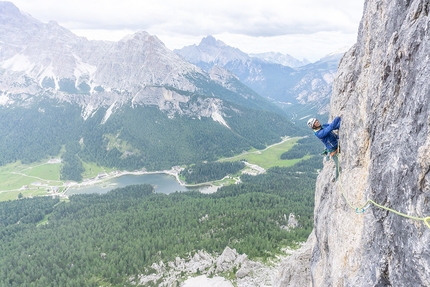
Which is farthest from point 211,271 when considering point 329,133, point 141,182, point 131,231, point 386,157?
point 141,182

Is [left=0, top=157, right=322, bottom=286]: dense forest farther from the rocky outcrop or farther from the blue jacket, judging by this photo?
the blue jacket

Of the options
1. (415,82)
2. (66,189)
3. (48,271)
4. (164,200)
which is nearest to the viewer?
(415,82)

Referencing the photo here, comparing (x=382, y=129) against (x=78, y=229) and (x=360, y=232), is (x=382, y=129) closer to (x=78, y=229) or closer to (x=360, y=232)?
(x=360, y=232)

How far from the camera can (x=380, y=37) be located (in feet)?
58.3

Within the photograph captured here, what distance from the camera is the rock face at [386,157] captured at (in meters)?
12.1

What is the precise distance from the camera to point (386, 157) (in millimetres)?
14672

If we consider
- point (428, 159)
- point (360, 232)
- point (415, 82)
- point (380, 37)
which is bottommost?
point (360, 232)

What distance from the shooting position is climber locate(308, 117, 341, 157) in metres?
20.6

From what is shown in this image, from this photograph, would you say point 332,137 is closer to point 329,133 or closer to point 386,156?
point 329,133

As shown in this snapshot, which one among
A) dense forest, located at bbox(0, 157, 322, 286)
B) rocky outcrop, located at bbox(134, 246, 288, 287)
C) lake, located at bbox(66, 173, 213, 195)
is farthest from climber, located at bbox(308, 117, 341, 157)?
lake, located at bbox(66, 173, 213, 195)

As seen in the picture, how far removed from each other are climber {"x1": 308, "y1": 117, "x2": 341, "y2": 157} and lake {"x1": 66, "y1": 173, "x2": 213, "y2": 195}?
14355 centimetres

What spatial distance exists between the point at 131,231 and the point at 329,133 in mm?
89160

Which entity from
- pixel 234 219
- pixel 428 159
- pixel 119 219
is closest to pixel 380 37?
pixel 428 159

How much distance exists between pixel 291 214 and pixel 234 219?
61.9 ft
